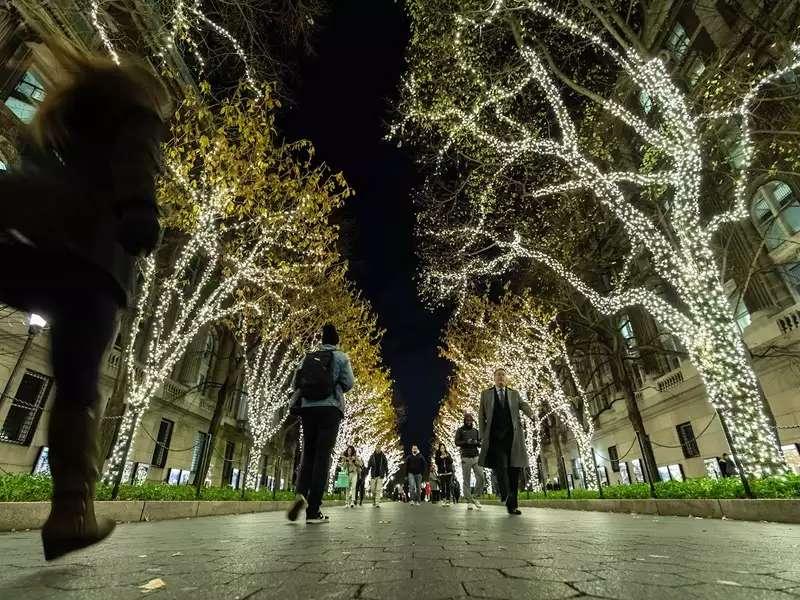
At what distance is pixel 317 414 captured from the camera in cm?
500

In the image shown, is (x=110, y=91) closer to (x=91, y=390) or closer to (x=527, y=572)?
(x=91, y=390)

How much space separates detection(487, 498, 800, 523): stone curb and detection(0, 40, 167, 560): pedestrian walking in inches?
277

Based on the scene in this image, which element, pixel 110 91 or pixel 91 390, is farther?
pixel 110 91

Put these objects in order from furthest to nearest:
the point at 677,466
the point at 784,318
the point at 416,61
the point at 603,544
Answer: the point at 677,466 → the point at 784,318 → the point at 416,61 → the point at 603,544

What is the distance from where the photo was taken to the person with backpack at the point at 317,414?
4.95 meters

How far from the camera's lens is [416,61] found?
37.9 feet

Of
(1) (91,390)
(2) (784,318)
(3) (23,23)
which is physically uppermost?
(3) (23,23)

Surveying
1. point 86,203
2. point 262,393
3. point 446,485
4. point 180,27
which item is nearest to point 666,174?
point 180,27

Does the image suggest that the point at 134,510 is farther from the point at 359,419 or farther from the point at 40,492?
the point at 359,419

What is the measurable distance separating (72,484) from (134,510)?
5.41m

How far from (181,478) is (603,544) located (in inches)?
896

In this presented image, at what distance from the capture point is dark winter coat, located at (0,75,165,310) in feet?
6.09

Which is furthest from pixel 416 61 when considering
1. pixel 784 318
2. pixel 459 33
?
pixel 784 318

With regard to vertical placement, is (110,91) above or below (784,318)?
below
